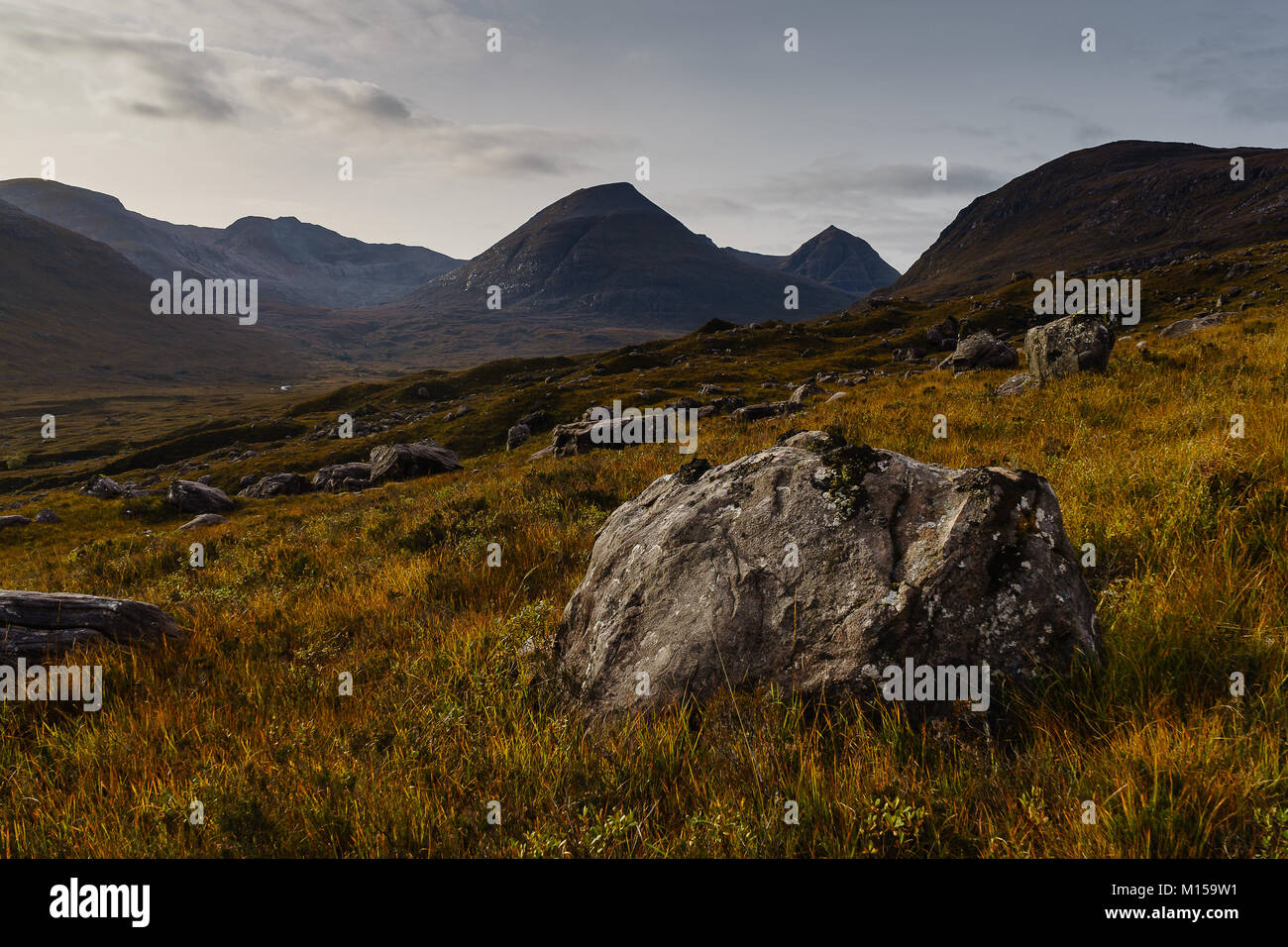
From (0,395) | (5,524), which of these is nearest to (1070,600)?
(5,524)

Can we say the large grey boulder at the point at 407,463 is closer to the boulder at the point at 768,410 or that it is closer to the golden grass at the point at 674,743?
the boulder at the point at 768,410

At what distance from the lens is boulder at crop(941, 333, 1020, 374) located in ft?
116

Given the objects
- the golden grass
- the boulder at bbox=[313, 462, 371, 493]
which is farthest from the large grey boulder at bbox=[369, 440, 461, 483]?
the golden grass

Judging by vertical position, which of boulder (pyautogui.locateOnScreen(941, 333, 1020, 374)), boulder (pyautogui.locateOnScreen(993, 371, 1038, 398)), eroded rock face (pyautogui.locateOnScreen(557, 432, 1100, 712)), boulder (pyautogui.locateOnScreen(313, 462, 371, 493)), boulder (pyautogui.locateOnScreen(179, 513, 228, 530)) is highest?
boulder (pyautogui.locateOnScreen(941, 333, 1020, 374))

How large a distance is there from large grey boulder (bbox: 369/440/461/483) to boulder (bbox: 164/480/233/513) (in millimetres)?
9872

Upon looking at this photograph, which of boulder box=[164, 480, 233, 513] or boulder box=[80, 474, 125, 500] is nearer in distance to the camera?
boulder box=[164, 480, 233, 513]

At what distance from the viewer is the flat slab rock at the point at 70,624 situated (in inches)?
217

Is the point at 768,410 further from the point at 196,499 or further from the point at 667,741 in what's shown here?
the point at 196,499

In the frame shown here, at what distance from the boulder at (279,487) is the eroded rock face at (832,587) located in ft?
166

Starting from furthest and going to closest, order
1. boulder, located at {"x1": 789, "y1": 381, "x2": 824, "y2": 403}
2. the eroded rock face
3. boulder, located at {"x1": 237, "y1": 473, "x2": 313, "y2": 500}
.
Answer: boulder, located at {"x1": 237, "y1": 473, "x2": 313, "y2": 500}
boulder, located at {"x1": 789, "y1": 381, "x2": 824, "y2": 403}
the eroded rock face

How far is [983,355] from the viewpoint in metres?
35.5

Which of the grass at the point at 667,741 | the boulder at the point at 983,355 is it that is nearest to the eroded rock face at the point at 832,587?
the grass at the point at 667,741

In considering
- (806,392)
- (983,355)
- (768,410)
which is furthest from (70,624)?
(983,355)

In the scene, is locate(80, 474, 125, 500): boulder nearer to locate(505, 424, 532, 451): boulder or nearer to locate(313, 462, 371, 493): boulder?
locate(313, 462, 371, 493): boulder
